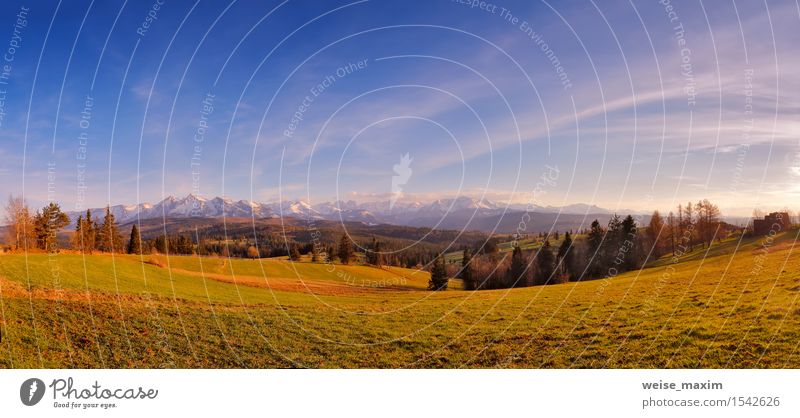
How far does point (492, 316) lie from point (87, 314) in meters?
14.3

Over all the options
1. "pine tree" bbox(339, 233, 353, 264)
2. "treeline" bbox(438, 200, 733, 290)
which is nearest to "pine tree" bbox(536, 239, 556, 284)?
"treeline" bbox(438, 200, 733, 290)

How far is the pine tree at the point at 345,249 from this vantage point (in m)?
19.1

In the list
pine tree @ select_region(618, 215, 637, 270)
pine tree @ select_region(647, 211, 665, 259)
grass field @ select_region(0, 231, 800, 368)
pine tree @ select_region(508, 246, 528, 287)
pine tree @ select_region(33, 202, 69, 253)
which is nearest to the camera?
grass field @ select_region(0, 231, 800, 368)

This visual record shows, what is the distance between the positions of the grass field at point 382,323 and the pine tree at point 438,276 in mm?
3686

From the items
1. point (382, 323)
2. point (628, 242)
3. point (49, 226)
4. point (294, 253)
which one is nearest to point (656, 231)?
point (628, 242)

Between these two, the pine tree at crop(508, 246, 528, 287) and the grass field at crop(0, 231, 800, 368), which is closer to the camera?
the grass field at crop(0, 231, 800, 368)

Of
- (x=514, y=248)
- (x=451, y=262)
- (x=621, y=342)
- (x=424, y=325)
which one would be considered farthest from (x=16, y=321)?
(x=514, y=248)

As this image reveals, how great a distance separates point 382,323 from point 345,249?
541 centimetres

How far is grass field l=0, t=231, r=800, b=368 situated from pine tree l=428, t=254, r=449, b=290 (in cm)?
369

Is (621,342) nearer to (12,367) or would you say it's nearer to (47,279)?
(12,367)

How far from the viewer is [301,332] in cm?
1371

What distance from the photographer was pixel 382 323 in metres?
15.0

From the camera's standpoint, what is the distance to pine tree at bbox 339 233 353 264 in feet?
62.8

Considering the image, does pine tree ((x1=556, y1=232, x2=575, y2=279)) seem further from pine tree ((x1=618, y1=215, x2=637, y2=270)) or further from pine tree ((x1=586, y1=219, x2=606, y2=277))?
pine tree ((x1=618, y1=215, x2=637, y2=270))
